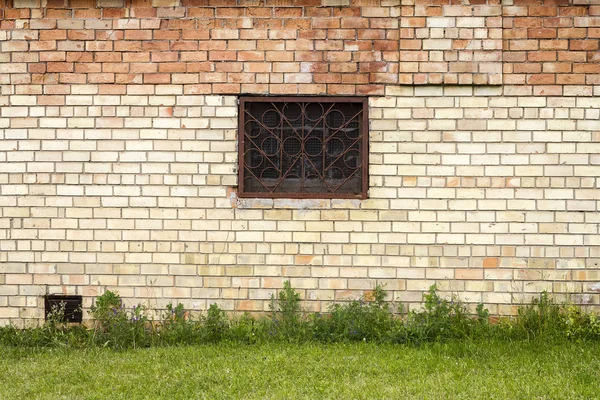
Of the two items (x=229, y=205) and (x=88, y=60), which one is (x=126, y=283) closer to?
(x=229, y=205)

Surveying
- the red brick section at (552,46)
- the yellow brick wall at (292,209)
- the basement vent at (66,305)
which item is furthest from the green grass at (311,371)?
the red brick section at (552,46)

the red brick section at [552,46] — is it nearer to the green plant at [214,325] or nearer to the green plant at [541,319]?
the green plant at [541,319]

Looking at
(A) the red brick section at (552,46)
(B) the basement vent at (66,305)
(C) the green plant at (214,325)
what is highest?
(A) the red brick section at (552,46)

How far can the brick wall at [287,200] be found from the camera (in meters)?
5.69

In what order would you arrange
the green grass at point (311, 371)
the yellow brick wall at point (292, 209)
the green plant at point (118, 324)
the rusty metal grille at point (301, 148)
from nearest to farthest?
the green grass at point (311, 371) < the green plant at point (118, 324) < the yellow brick wall at point (292, 209) < the rusty metal grille at point (301, 148)

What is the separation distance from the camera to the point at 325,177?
19.1ft

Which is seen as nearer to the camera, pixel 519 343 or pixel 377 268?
pixel 519 343

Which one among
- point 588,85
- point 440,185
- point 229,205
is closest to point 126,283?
point 229,205

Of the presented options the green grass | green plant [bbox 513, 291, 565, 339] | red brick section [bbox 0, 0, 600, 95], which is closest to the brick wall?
red brick section [bbox 0, 0, 600, 95]

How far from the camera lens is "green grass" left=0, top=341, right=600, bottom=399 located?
426cm

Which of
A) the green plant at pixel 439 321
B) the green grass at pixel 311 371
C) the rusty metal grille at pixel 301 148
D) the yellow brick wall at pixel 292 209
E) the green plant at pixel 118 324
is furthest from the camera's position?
the rusty metal grille at pixel 301 148

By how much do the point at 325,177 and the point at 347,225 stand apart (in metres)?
0.50

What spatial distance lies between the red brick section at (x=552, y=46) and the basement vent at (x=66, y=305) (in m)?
4.54

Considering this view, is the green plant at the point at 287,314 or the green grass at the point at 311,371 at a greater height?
the green plant at the point at 287,314
